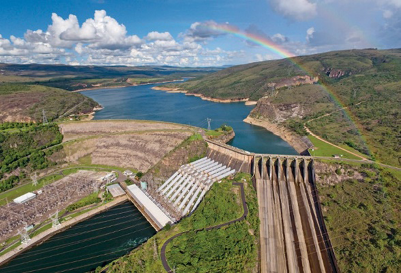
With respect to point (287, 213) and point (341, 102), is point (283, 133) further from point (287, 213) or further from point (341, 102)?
point (287, 213)

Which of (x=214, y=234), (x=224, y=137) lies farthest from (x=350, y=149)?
(x=214, y=234)

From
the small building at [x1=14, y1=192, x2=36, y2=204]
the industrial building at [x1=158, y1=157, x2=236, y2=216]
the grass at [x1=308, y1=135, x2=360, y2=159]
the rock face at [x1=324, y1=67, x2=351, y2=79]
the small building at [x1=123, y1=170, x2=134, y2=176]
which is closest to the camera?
the industrial building at [x1=158, y1=157, x2=236, y2=216]

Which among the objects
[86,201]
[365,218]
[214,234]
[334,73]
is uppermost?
[334,73]

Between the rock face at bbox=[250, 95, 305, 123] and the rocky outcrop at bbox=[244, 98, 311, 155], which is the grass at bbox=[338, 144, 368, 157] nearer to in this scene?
the rocky outcrop at bbox=[244, 98, 311, 155]

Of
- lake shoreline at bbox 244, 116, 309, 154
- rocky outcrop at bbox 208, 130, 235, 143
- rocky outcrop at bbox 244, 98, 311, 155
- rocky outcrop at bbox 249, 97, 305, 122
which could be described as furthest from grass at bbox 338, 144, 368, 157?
rocky outcrop at bbox 249, 97, 305, 122

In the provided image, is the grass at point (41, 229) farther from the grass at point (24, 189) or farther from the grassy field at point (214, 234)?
the grassy field at point (214, 234)
